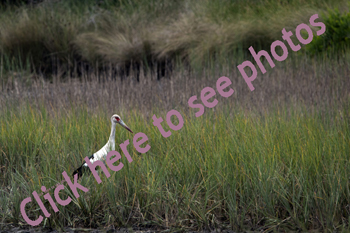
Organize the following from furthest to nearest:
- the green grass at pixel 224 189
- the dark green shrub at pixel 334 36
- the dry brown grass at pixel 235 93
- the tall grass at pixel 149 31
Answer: the tall grass at pixel 149 31 < the dark green shrub at pixel 334 36 < the dry brown grass at pixel 235 93 < the green grass at pixel 224 189

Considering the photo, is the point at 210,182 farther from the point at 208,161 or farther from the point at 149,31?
the point at 149,31

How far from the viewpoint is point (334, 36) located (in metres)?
7.82

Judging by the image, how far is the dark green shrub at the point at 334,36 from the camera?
773cm

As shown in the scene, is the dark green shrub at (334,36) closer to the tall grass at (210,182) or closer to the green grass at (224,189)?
the tall grass at (210,182)

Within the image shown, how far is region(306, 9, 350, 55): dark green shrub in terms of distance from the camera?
7734mm

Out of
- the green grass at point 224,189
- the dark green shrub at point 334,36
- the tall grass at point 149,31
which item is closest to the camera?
the green grass at point 224,189

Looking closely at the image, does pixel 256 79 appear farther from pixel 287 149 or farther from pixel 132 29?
pixel 132 29

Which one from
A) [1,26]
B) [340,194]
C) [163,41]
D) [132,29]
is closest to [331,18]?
[163,41]

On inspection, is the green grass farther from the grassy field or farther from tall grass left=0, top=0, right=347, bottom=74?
tall grass left=0, top=0, right=347, bottom=74

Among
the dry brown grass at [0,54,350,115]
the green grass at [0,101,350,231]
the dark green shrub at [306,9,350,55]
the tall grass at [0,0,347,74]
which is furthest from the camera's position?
the tall grass at [0,0,347,74]

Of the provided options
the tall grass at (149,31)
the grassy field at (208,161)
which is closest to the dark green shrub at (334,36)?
the grassy field at (208,161)

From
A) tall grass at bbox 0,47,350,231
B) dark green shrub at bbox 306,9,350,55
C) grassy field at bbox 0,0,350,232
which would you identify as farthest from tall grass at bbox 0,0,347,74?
tall grass at bbox 0,47,350,231

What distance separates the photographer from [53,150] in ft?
13.8

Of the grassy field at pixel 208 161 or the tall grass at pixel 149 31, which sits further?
the tall grass at pixel 149 31
